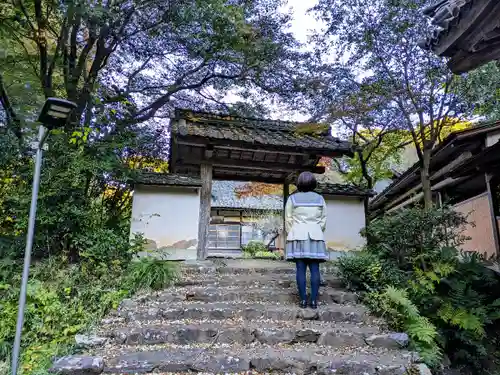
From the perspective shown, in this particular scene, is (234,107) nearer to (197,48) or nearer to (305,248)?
(197,48)

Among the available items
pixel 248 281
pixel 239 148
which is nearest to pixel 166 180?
pixel 239 148

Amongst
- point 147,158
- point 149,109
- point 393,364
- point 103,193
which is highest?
point 149,109

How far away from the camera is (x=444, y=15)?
3070mm

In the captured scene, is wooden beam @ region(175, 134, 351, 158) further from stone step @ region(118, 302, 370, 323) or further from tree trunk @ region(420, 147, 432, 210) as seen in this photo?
stone step @ region(118, 302, 370, 323)

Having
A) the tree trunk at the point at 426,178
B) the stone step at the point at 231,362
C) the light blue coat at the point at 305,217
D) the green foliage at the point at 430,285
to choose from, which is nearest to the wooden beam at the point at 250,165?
the tree trunk at the point at 426,178

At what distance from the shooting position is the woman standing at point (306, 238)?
434cm

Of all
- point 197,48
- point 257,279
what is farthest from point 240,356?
point 197,48

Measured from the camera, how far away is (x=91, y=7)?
5.34 metres

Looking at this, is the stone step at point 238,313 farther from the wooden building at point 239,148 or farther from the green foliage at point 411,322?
the wooden building at point 239,148

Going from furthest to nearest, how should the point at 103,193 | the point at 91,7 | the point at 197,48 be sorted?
the point at 197,48 → the point at 103,193 → the point at 91,7

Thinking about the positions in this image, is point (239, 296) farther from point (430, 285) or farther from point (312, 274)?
point (430, 285)

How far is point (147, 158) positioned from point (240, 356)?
21.8 ft

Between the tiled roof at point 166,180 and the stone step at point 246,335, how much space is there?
3.23 meters

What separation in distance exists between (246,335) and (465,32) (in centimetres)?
370
